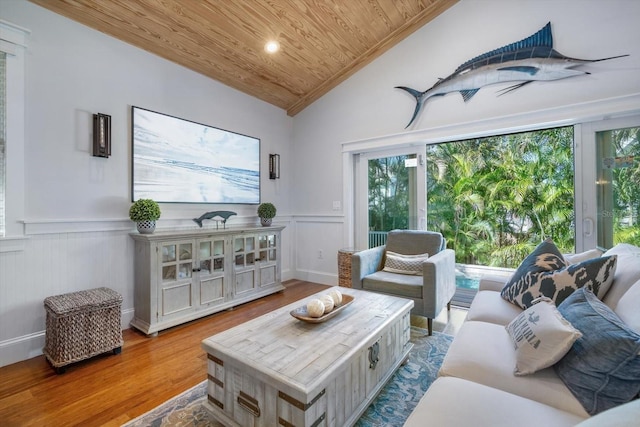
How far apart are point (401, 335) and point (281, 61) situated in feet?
10.6

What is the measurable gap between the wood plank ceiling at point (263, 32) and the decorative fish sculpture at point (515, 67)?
2.64ft

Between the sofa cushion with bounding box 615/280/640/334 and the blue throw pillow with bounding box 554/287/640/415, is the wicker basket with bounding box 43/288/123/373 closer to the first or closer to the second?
the blue throw pillow with bounding box 554/287/640/415

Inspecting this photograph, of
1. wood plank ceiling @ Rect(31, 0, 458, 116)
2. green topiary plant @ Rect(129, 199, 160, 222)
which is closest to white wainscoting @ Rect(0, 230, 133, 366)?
green topiary plant @ Rect(129, 199, 160, 222)

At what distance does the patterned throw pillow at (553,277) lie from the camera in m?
1.44

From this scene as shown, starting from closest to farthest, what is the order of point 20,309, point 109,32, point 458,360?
1. point 458,360
2. point 20,309
3. point 109,32

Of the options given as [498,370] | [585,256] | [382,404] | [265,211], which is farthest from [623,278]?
[265,211]

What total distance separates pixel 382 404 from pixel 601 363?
1.06 m

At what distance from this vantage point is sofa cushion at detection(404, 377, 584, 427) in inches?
35.1

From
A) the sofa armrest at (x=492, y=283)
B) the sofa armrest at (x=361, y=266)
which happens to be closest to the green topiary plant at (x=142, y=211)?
the sofa armrest at (x=361, y=266)

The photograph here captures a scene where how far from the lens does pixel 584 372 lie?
1.00m

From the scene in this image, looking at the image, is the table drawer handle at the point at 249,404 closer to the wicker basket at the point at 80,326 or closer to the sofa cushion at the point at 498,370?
the sofa cushion at the point at 498,370

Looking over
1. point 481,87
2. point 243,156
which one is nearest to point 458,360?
point 481,87

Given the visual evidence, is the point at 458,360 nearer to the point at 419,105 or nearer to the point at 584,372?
the point at 584,372

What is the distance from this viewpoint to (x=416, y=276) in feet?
9.00
